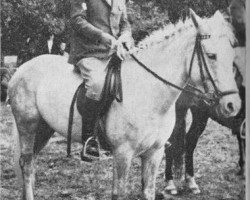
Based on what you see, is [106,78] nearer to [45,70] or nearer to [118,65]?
[118,65]

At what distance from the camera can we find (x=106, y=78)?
331cm

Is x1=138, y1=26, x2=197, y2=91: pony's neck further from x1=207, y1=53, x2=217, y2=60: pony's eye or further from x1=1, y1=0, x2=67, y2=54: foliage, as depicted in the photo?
x1=1, y1=0, x2=67, y2=54: foliage

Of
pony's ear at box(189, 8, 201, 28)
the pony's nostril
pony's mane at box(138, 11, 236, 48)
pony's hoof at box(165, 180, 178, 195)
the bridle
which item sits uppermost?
pony's ear at box(189, 8, 201, 28)

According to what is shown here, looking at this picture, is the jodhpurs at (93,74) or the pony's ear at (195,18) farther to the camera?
the jodhpurs at (93,74)

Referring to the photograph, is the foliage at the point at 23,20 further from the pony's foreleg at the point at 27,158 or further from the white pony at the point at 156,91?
the pony's foreleg at the point at 27,158

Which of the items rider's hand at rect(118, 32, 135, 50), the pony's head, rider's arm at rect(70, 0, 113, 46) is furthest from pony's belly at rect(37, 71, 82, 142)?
the pony's head

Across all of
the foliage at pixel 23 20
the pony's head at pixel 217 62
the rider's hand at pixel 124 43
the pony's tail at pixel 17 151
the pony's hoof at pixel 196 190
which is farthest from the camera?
the pony's tail at pixel 17 151

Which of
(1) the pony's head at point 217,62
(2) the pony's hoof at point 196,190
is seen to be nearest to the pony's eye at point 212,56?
(1) the pony's head at point 217,62

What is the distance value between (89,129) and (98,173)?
1.14 ft

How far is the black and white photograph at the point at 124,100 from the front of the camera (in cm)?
324

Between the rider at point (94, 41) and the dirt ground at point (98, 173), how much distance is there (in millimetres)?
265

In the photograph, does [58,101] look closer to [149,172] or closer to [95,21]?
[95,21]

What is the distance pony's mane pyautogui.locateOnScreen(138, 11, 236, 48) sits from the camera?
3182 mm

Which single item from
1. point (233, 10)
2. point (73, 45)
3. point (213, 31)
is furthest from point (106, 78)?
point (233, 10)
